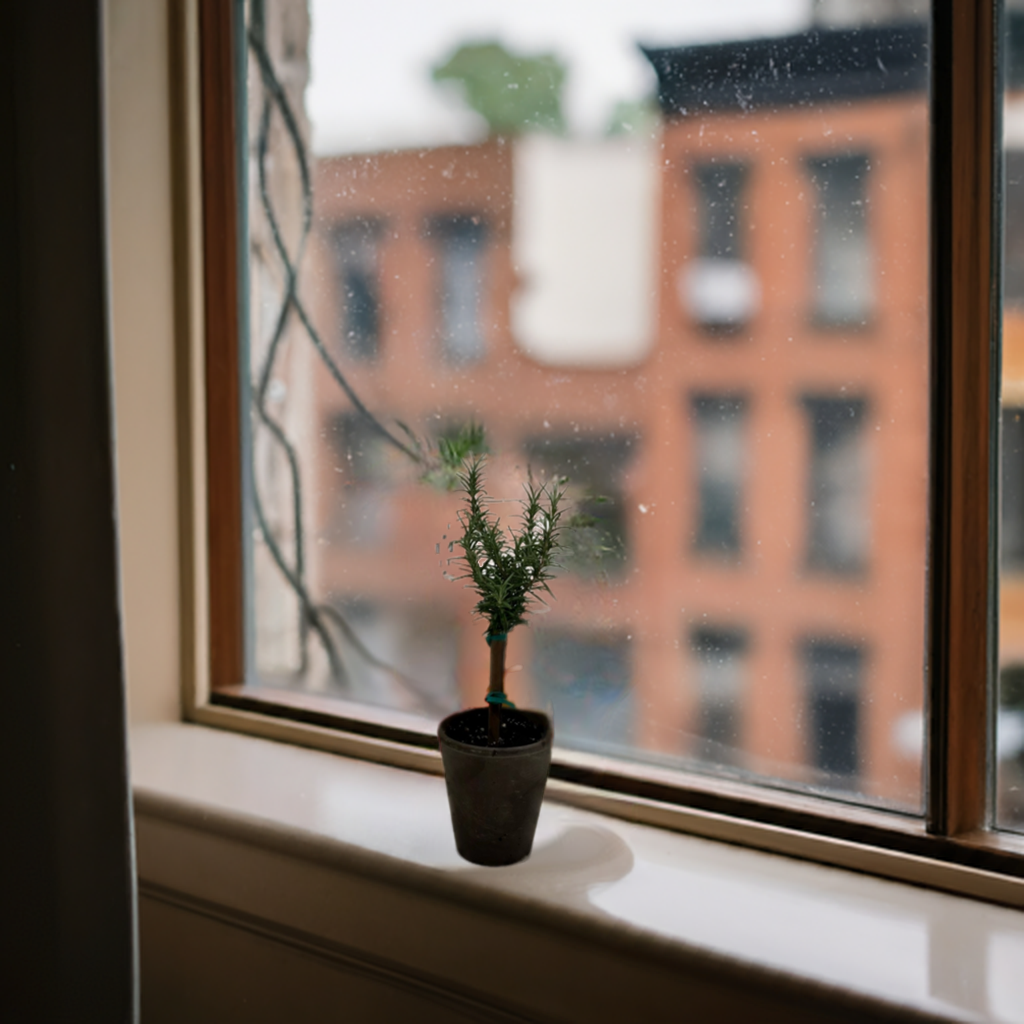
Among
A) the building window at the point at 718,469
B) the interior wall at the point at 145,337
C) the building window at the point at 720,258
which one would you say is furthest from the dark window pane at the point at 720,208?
the interior wall at the point at 145,337

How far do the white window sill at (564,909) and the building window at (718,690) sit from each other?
10cm

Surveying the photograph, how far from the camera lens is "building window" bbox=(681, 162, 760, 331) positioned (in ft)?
2.85

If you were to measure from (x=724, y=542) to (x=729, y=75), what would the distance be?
432 millimetres

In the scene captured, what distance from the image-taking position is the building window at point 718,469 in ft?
2.91

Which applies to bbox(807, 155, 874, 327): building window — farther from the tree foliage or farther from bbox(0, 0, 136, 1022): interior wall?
bbox(0, 0, 136, 1022): interior wall

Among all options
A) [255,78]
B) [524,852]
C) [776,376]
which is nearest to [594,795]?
[524,852]

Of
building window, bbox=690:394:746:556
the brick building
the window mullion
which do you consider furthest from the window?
the window mullion

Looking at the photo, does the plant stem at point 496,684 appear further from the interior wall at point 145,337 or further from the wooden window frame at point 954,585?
the interior wall at point 145,337

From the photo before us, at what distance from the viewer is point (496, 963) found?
77 cm

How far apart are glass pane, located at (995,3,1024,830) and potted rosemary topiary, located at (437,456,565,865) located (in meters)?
0.37

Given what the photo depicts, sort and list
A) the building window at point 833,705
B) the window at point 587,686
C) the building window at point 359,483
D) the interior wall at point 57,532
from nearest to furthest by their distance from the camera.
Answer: the interior wall at point 57,532 < the building window at point 833,705 < the window at point 587,686 < the building window at point 359,483

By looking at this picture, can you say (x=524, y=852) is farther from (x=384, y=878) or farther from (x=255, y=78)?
(x=255, y=78)

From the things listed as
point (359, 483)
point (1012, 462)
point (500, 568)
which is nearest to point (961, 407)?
point (1012, 462)

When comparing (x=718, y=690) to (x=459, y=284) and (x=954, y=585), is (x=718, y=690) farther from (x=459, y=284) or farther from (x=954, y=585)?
(x=459, y=284)
